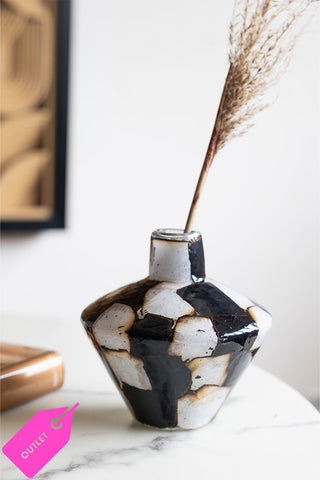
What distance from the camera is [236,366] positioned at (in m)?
0.62

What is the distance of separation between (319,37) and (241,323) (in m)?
1.52

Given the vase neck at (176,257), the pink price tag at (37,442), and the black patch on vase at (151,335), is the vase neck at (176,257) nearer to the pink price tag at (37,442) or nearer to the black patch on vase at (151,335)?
the black patch on vase at (151,335)

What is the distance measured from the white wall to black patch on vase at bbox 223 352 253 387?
1157mm

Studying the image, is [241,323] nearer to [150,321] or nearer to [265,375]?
[150,321]

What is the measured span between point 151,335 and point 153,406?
90mm

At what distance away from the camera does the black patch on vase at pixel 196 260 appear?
0.64 m

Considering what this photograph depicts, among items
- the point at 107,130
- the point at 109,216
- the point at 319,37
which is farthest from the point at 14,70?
the point at 319,37

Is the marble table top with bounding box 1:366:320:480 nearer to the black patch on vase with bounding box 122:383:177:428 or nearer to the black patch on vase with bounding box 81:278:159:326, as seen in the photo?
the black patch on vase with bounding box 122:383:177:428

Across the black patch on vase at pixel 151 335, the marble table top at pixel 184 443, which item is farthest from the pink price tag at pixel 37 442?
the black patch on vase at pixel 151 335

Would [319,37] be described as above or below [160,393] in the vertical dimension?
above

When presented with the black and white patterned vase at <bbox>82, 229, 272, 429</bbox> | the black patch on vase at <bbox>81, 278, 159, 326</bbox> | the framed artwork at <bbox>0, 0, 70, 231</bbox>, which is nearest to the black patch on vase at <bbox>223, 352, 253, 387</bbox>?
the black and white patterned vase at <bbox>82, 229, 272, 429</bbox>

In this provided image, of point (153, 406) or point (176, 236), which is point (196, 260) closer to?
point (176, 236)

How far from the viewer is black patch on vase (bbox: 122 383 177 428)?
0.62 meters

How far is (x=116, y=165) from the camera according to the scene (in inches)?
69.8
